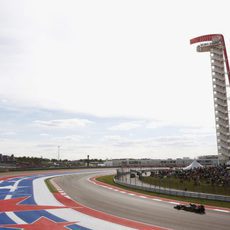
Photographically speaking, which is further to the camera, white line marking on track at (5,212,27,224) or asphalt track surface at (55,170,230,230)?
white line marking on track at (5,212,27,224)

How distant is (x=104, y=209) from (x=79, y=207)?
210cm

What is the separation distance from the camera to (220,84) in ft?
281

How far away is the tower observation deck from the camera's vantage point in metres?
82.5

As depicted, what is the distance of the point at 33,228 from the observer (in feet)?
52.1

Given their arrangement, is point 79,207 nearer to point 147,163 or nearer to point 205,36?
point 205,36

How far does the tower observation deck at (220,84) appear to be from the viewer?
82.5 meters

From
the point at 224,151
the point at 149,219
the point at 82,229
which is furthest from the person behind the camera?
the point at 224,151

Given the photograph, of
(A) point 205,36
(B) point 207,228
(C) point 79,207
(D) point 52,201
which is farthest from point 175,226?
(A) point 205,36

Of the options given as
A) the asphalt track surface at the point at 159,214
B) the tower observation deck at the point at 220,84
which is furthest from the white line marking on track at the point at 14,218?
the tower observation deck at the point at 220,84

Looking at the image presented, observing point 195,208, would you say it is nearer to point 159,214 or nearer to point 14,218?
point 159,214

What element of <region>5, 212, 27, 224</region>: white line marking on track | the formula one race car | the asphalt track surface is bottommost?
<region>5, 212, 27, 224</region>: white line marking on track

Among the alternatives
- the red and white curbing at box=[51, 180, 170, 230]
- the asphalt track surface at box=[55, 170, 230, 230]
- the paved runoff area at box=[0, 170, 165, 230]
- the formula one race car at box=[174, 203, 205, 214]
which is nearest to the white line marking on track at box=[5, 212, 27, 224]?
the paved runoff area at box=[0, 170, 165, 230]

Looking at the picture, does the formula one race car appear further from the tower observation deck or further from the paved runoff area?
the tower observation deck

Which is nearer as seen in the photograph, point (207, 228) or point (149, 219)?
point (207, 228)
